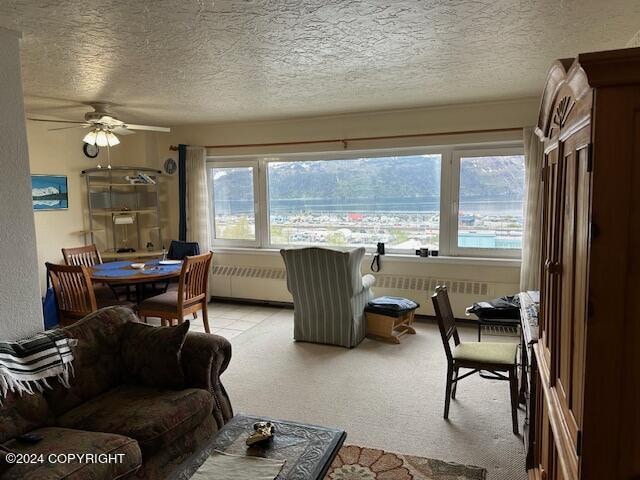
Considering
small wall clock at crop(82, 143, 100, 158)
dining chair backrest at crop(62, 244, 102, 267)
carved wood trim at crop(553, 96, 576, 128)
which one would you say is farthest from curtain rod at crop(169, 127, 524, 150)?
carved wood trim at crop(553, 96, 576, 128)

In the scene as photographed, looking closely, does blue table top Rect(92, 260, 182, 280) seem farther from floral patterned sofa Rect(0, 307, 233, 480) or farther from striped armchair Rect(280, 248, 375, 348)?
floral patterned sofa Rect(0, 307, 233, 480)

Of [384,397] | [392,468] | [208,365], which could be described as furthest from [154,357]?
[384,397]

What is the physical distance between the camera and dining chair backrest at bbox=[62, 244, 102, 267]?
15.9 ft

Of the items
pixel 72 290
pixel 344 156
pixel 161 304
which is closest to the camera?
pixel 72 290

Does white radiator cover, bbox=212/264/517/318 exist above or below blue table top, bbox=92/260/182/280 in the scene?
below

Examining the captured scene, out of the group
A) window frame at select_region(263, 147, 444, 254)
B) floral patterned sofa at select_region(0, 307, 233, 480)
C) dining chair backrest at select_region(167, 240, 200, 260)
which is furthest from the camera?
dining chair backrest at select_region(167, 240, 200, 260)

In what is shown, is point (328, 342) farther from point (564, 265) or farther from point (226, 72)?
point (564, 265)

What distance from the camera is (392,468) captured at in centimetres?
236

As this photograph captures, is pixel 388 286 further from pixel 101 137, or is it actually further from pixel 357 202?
pixel 101 137

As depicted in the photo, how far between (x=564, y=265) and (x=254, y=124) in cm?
491

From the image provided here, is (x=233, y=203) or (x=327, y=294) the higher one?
(x=233, y=203)

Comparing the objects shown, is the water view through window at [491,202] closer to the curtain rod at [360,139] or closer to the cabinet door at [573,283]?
the curtain rod at [360,139]

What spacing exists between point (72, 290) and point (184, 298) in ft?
3.05

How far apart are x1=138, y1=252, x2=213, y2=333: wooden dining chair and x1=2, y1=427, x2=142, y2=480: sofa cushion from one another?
214 centimetres
